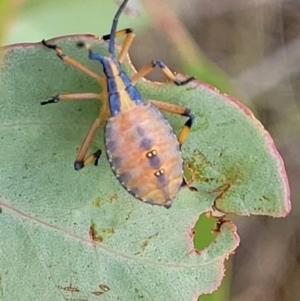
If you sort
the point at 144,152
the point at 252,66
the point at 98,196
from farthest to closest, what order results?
1. the point at 252,66
2. the point at 98,196
3. the point at 144,152

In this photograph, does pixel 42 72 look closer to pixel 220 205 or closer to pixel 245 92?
pixel 220 205

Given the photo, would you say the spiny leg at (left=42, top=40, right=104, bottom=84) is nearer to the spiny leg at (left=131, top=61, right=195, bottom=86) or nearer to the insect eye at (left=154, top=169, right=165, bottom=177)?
the spiny leg at (left=131, top=61, right=195, bottom=86)

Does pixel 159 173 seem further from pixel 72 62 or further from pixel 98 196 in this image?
pixel 72 62

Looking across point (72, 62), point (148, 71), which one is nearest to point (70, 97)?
point (72, 62)

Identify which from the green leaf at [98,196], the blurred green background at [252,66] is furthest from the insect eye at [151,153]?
the blurred green background at [252,66]

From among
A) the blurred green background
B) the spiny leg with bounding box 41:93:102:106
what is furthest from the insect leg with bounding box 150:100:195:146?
the blurred green background

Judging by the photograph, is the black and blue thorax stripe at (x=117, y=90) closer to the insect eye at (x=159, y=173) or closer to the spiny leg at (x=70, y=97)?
the spiny leg at (x=70, y=97)
